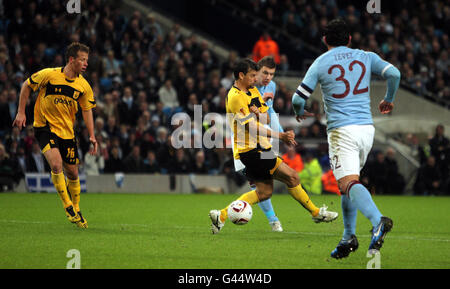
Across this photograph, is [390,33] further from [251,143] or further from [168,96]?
[251,143]

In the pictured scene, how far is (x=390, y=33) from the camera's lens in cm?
2975

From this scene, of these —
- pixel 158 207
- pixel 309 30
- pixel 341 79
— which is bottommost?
pixel 158 207

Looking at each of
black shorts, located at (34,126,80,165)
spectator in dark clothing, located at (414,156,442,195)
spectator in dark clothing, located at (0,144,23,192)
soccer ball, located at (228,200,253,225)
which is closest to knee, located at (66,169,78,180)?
black shorts, located at (34,126,80,165)

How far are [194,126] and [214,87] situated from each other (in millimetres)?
2146

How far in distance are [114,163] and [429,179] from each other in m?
8.94

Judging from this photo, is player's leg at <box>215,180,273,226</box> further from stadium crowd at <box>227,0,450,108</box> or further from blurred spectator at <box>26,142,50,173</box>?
stadium crowd at <box>227,0,450,108</box>

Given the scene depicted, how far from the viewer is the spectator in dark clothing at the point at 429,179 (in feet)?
74.2

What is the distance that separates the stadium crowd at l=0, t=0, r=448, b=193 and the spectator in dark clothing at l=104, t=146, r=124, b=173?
0.03m

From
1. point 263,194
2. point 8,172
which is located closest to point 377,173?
point 8,172

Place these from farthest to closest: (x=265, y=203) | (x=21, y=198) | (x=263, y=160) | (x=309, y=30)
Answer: (x=309, y=30) → (x=21, y=198) → (x=265, y=203) → (x=263, y=160)

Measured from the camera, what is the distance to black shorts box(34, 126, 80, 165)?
11.3 m
